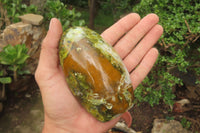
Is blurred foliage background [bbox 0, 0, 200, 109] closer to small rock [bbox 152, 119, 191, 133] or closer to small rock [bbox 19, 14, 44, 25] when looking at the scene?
small rock [bbox 19, 14, 44, 25]

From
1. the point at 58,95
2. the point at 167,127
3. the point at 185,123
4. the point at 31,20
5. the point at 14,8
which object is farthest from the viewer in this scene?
the point at 14,8

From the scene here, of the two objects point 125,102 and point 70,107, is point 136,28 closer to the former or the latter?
point 125,102

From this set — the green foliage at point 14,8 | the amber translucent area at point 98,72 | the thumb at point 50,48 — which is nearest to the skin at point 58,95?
the thumb at point 50,48

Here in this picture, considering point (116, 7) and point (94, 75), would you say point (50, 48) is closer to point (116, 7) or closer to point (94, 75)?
point (94, 75)

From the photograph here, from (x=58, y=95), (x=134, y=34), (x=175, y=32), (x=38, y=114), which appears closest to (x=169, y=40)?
(x=175, y=32)

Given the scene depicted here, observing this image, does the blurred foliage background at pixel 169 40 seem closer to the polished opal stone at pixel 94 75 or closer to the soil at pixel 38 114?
the soil at pixel 38 114

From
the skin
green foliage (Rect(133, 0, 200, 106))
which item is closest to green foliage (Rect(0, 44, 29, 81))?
the skin
